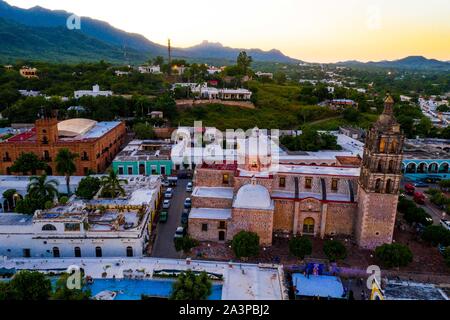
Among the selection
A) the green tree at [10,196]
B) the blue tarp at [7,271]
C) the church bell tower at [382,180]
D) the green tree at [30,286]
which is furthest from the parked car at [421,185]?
the green tree at [10,196]

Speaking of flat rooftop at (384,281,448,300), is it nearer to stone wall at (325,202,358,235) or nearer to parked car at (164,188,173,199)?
stone wall at (325,202,358,235)

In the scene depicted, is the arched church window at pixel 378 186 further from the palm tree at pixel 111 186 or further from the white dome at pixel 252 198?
the palm tree at pixel 111 186

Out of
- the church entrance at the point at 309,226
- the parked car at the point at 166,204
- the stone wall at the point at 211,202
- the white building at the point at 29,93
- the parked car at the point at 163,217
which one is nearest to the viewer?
the church entrance at the point at 309,226

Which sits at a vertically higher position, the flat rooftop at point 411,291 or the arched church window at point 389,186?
the arched church window at point 389,186

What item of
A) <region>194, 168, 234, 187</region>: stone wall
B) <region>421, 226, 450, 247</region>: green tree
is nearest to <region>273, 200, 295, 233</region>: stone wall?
<region>194, 168, 234, 187</region>: stone wall

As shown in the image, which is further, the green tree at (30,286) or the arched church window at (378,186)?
the arched church window at (378,186)

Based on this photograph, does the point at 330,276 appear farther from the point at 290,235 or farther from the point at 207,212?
the point at 207,212
